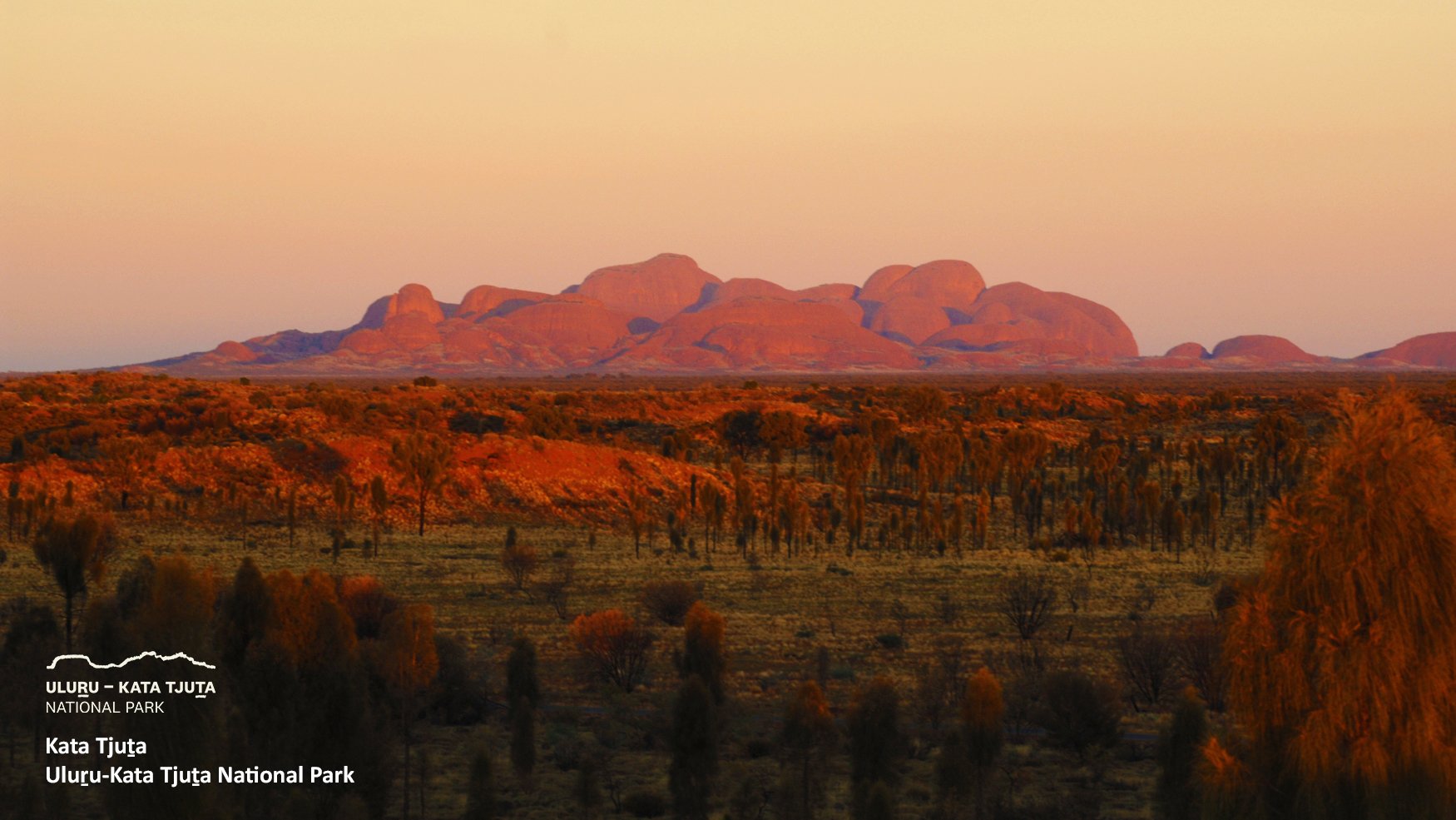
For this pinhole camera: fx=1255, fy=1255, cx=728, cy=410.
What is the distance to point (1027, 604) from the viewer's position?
104ft

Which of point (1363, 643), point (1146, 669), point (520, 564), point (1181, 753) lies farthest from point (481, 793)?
point (520, 564)

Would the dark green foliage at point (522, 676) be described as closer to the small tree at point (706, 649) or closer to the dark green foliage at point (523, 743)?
the small tree at point (706, 649)

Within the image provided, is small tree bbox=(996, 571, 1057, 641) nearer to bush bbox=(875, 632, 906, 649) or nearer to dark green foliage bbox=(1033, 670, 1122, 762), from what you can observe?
bush bbox=(875, 632, 906, 649)

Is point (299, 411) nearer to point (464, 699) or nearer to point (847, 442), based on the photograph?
point (847, 442)

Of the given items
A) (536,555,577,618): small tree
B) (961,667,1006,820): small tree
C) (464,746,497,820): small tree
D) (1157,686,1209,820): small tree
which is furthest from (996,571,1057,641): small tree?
(464,746,497,820): small tree

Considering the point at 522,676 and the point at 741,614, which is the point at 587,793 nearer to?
the point at 522,676

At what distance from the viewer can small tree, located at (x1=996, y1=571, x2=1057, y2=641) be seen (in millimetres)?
29625

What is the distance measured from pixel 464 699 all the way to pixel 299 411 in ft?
175

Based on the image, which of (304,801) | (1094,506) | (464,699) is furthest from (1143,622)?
(1094,506)

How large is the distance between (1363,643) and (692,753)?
9153 mm

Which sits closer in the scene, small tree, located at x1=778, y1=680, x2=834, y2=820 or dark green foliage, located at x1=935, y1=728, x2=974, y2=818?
small tree, located at x1=778, y1=680, x2=834, y2=820

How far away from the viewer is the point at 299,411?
2837 inches

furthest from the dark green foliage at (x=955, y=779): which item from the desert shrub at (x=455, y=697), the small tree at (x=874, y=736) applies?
the desert shrub at (x=455, y=697)

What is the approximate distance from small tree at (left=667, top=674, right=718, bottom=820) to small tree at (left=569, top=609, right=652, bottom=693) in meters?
8.20
